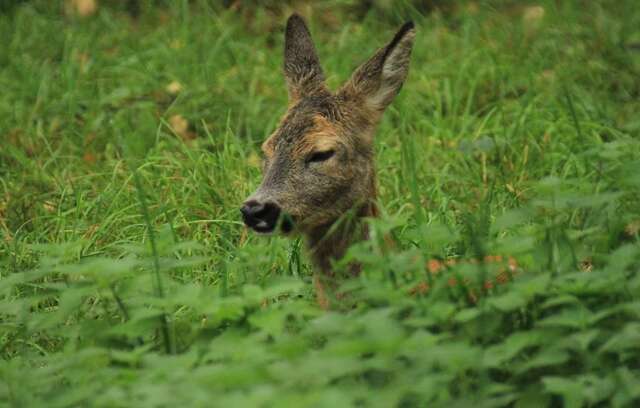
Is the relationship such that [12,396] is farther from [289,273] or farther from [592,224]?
[592,224]

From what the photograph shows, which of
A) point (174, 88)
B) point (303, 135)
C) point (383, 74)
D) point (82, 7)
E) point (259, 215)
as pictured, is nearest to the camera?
point (259, 215)

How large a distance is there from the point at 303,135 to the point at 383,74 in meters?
0.48

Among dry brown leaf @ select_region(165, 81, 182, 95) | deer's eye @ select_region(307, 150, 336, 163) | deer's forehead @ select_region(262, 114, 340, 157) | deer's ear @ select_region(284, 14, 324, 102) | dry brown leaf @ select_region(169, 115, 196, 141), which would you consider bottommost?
dry brown leaf @ select_region(169, 115, 196, 141)

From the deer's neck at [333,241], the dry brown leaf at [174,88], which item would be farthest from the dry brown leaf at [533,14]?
the deer's neck at [333,241]

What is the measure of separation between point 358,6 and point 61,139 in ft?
8.07

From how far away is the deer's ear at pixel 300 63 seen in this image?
4957mm

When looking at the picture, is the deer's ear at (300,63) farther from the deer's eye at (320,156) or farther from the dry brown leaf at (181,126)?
the dry brown leaf at (181,126)

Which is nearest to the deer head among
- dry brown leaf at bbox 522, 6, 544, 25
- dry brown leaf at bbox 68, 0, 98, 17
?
dry brown leaf at bbox 522, 6, 544, 25

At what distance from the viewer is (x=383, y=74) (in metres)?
4.80

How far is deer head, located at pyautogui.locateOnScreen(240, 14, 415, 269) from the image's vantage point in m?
4.35

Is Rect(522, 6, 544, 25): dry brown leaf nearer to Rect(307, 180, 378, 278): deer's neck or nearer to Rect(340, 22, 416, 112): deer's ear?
Rect(340, 22, 416, 112): deer's ear

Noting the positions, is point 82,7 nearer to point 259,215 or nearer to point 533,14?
point 533,14

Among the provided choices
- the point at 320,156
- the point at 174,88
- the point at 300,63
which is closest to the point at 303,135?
the point at 320,156

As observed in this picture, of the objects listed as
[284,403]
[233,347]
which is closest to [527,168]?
[233,347]
